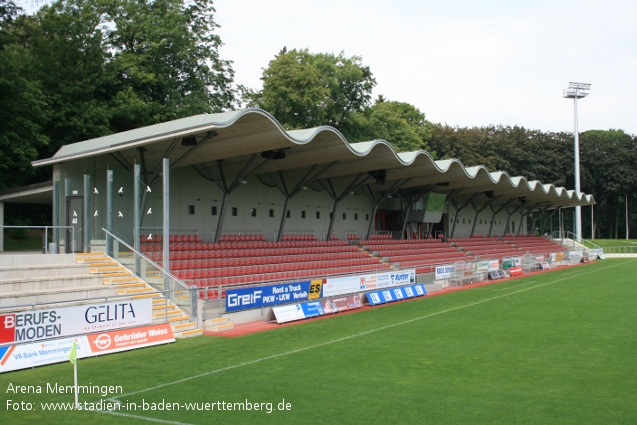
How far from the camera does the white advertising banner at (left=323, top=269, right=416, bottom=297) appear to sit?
2166 centimetres

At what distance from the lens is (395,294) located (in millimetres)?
25078

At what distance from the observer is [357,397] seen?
9297 mm

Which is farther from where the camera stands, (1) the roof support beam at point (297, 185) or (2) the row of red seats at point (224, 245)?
(1) the roof support beam at point (297, 185)

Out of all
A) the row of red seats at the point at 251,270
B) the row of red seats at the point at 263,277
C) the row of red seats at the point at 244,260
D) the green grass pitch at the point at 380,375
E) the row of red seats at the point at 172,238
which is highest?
the row of red seats at the point at 172,238

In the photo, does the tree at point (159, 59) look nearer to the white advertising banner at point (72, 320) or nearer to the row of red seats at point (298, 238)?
the row of red seats at point (298, 238)

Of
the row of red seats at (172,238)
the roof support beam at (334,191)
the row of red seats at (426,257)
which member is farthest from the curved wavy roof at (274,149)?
the row of red seats at (426,257)

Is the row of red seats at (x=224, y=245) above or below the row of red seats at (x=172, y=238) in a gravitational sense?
below

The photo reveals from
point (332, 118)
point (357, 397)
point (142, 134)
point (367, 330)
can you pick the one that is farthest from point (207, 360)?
point (332, 118)

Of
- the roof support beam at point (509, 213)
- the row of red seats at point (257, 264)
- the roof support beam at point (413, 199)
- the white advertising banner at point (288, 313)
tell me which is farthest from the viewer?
the roof support beam at point (509, 213)

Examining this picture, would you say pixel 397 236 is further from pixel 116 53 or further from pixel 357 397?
pixel 357 397

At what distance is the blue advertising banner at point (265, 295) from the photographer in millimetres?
17969

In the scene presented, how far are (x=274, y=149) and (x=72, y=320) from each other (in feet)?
38.3

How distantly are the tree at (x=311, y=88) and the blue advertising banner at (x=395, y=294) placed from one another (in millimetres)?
22186

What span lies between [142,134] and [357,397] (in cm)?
1396
